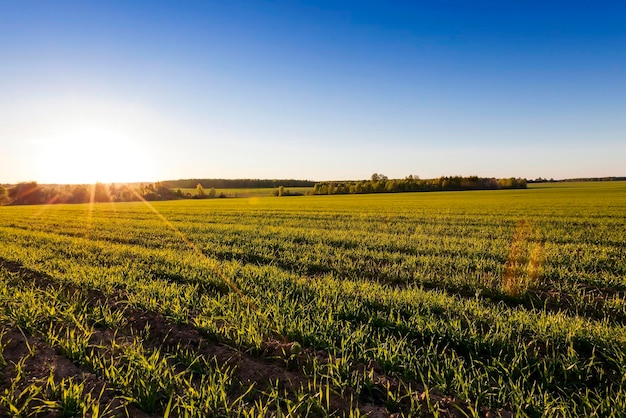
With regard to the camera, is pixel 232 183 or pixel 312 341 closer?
pixel 312 341

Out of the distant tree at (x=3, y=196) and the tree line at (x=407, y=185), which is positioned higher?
the tree line at (x=407, y=185)

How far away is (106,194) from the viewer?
Result: 75.8 metres

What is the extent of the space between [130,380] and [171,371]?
16.1 inches

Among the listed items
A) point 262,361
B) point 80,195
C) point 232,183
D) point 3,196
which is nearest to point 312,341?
point 262,361

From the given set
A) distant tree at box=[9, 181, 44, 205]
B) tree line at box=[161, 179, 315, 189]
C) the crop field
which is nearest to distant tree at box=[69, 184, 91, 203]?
distant tree at box=[9, 181, 44, 205]

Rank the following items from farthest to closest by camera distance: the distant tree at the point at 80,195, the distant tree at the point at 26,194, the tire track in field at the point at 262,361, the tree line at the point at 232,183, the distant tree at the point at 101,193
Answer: the tree line at the point at 232,183 < the distant tree at the point at 26,194 < the distant tree at the point at 101,193 < the distant tree at the point at 80,195 < the tire track in field at the point at 262,361

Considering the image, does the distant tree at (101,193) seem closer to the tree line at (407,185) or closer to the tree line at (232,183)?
the tree line at (407,185)

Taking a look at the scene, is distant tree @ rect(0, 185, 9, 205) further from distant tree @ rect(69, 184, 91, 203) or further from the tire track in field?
the tire track in field

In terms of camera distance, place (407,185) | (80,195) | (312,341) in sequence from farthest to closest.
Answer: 1. (407,185)
2. (80,195)
3. (312,341)

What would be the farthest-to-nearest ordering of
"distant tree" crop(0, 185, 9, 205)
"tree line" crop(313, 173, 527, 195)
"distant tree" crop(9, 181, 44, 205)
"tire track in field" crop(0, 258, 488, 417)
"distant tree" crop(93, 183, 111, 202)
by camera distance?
1. "tree line" crop(313, 173, 527, 195)
2. "distant tree" crop(0, 185, 9, 205)
3. "distant tree" crop(9, 181, 44, 205)
4. "distant tree" crop(93, 183, 111, 202)
5. "tire track in field" crop(0, 258, 488, 417)

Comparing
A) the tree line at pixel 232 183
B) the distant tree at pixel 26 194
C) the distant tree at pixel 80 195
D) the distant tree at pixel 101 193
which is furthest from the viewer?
the tree line at pixel 232 183

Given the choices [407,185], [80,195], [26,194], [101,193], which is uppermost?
[407,185]

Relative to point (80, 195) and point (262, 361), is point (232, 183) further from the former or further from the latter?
point (262, 361)

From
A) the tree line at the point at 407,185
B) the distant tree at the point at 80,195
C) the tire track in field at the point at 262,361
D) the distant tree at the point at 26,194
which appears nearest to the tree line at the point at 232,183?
the tree line at the point at 407,185
